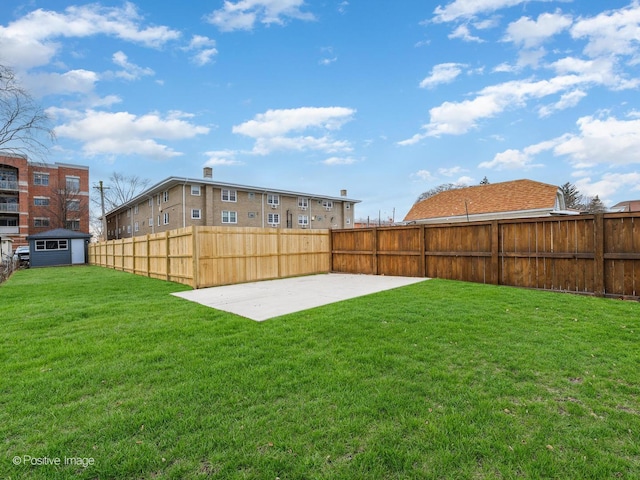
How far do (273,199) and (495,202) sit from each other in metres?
17.9

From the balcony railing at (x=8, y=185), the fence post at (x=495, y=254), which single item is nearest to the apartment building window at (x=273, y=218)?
the fence post at (x=495, y=254)

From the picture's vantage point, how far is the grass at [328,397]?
6.52ft

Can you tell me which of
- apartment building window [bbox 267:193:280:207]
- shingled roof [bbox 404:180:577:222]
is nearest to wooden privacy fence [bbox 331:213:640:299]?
shingled roof [bbox 404:180:577:222]

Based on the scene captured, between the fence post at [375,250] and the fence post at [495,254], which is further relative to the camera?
the fence post at [375,250]

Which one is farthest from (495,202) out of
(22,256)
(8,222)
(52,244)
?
(8,222)

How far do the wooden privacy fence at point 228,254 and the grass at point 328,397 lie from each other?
4.82 meters

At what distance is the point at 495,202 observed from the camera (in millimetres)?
21141

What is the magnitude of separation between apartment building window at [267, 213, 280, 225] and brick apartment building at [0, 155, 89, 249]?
24.3 meters

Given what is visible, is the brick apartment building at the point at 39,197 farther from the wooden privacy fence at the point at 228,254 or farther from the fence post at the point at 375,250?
the fence post at the point at 375,250

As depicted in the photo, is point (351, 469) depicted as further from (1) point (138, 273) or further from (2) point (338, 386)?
(1) point (138, 273)

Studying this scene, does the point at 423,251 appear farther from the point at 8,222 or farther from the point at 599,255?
the point at 8,222

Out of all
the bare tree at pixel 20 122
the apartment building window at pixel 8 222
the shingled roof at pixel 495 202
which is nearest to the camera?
the bare tree at pixel 20 122

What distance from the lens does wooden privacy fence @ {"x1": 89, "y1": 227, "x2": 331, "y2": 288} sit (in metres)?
9.98

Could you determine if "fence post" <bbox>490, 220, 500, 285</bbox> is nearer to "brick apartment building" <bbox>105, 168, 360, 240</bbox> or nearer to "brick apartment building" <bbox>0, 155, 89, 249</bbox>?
"brick apartment building" <bbox>105, 168, 360, 240</bbox>
